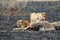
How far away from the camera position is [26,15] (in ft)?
8.83

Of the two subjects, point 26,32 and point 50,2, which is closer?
point 26,32

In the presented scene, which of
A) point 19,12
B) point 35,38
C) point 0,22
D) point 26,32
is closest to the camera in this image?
point 35,38

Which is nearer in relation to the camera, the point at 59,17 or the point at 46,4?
the point at 59,17

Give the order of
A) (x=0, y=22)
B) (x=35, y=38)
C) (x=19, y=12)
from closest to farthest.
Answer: (x=35, y=38) → (x=0, y=22) → (x=19, y=12)

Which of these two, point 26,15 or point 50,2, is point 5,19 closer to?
point 26,15

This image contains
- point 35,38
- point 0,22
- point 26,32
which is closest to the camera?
point 35,38

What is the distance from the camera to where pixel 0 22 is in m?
2.54

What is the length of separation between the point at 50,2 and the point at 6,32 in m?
1.03

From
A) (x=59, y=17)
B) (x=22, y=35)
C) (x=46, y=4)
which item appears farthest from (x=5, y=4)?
(x=22, y=35)

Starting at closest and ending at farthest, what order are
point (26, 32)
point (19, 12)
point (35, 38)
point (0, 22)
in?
point (35, 38) → point (26, 32) → point (0, 22) → point (19, 12)

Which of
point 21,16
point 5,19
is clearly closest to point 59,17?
point 21,16

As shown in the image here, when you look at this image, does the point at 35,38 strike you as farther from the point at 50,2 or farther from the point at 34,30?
the point at 50,2

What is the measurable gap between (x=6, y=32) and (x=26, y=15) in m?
0.75

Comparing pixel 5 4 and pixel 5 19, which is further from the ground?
pixel 5 4
